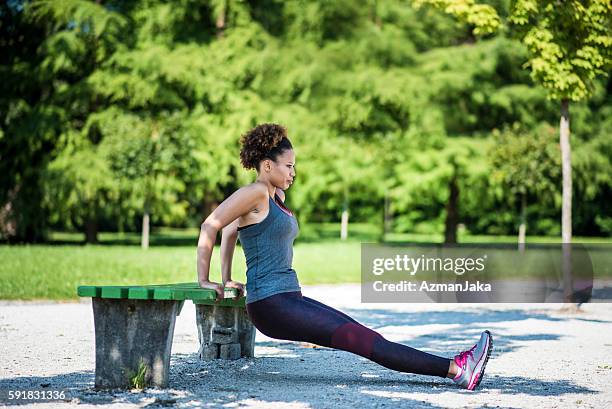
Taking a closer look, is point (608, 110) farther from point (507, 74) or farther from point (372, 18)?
point (372, 18)

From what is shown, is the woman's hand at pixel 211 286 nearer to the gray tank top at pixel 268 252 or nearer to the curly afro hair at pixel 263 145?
the gray tank top at pixel 268 252

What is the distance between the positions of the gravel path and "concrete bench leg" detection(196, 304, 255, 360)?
14 cm

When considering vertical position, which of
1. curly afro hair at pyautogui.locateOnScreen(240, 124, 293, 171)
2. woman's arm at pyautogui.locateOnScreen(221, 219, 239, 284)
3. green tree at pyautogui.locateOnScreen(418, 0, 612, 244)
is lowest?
woman's arm at pyautogui.locateOnScreen(221, 219, 239, 284)

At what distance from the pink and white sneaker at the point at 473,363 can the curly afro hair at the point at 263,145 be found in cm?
177

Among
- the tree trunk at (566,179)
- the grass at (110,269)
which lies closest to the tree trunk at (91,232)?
the grass at (110,269)

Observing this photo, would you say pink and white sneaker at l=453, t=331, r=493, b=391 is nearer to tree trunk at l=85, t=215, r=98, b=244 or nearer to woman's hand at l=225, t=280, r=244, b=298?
woman's hand at l=225, t=280, r=244, b=298

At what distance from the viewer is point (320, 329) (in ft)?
16.9

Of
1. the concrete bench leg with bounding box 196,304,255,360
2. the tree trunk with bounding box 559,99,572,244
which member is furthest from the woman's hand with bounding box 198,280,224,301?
the tree trunk with bounding box 559,99,572,244

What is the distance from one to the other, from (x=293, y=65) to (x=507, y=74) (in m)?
7.09

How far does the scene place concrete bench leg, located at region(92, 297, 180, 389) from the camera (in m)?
5.25

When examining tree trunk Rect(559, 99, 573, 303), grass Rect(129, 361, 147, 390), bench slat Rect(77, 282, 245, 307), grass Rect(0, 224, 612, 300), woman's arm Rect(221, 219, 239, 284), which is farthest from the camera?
grass Rect(0, 224, 612, 300)

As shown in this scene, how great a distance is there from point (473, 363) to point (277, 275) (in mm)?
1430

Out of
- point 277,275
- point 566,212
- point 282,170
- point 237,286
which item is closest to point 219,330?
point 237,286

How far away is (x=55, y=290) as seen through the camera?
1224 centimetres
